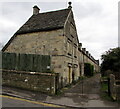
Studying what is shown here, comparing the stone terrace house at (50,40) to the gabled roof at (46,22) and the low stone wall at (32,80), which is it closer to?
the gabled roof at (46,22)

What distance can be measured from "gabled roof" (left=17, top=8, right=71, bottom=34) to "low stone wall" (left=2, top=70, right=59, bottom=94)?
6.19 metres

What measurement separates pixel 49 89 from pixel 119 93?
4705 millimetres

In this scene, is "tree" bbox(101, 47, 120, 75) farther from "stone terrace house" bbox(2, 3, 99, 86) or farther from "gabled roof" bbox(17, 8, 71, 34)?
"gabled roof" bbox(17, 8, 71, 34)

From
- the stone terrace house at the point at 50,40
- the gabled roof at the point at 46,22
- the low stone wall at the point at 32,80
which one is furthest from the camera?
the gabled roof at the point at 46,22

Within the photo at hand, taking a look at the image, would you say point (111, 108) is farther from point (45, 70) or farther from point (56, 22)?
point (56, 22)

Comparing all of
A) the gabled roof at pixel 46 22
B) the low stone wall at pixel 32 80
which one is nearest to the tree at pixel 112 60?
the gabled roof at pixel 46 22

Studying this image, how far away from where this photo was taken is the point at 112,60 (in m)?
15.5

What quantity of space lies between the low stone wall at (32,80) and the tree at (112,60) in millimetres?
8687

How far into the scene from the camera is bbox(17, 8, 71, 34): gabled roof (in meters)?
14.2

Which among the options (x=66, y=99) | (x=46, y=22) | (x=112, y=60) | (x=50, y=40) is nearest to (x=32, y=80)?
(x=66, y=99)

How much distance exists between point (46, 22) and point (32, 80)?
328 inches

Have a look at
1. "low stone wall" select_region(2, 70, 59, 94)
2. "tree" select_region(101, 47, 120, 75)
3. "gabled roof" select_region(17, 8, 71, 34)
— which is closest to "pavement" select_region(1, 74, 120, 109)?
"low stone wall" select_region(2, 70, 59, 94)

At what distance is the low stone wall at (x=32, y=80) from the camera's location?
920cm

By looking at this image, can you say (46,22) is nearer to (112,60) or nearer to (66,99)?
(112,60)
